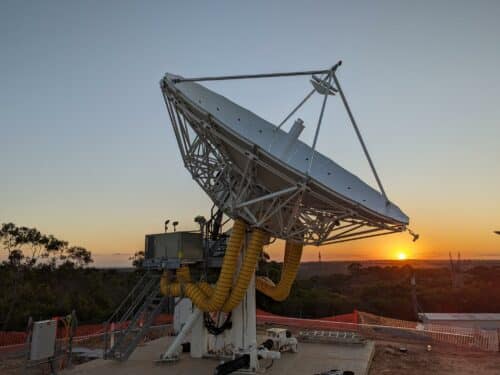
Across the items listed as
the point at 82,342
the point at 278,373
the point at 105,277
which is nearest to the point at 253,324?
the point at 278,373

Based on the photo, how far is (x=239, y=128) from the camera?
14.2 meters

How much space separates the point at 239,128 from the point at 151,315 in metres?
7.23

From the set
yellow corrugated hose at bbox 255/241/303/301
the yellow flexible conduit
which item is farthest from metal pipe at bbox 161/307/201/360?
yellow corrugated hose at bbox 255/241/303/301

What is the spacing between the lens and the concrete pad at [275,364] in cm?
1429

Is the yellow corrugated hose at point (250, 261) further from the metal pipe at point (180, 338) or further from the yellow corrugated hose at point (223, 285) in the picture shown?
the metal pipe at point (180, 338)

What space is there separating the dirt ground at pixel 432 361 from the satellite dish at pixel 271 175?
5413 millimetres

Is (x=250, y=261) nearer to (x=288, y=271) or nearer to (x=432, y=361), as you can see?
(x=288, y=271)

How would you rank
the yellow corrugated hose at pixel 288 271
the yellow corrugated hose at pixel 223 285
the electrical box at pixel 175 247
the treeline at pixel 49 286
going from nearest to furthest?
the yellow corrugated hose at pixel 223 285
the electrical box at pixel 175 247
the yellow corrugated hose at pixel 288 271
the treeline at pixel 49 286

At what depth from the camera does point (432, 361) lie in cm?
1669

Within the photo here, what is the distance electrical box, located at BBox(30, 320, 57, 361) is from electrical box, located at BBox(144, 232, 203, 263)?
13.4ft

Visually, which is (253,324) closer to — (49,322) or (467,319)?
(49,322)

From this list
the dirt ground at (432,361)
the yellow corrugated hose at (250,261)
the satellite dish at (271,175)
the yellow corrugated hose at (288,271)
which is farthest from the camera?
the yellow corrugated hose at (288,271)

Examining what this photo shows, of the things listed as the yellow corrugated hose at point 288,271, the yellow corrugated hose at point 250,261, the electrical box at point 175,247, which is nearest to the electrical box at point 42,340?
A: the electrical box at point 175,247

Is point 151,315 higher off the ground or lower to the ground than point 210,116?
lower
